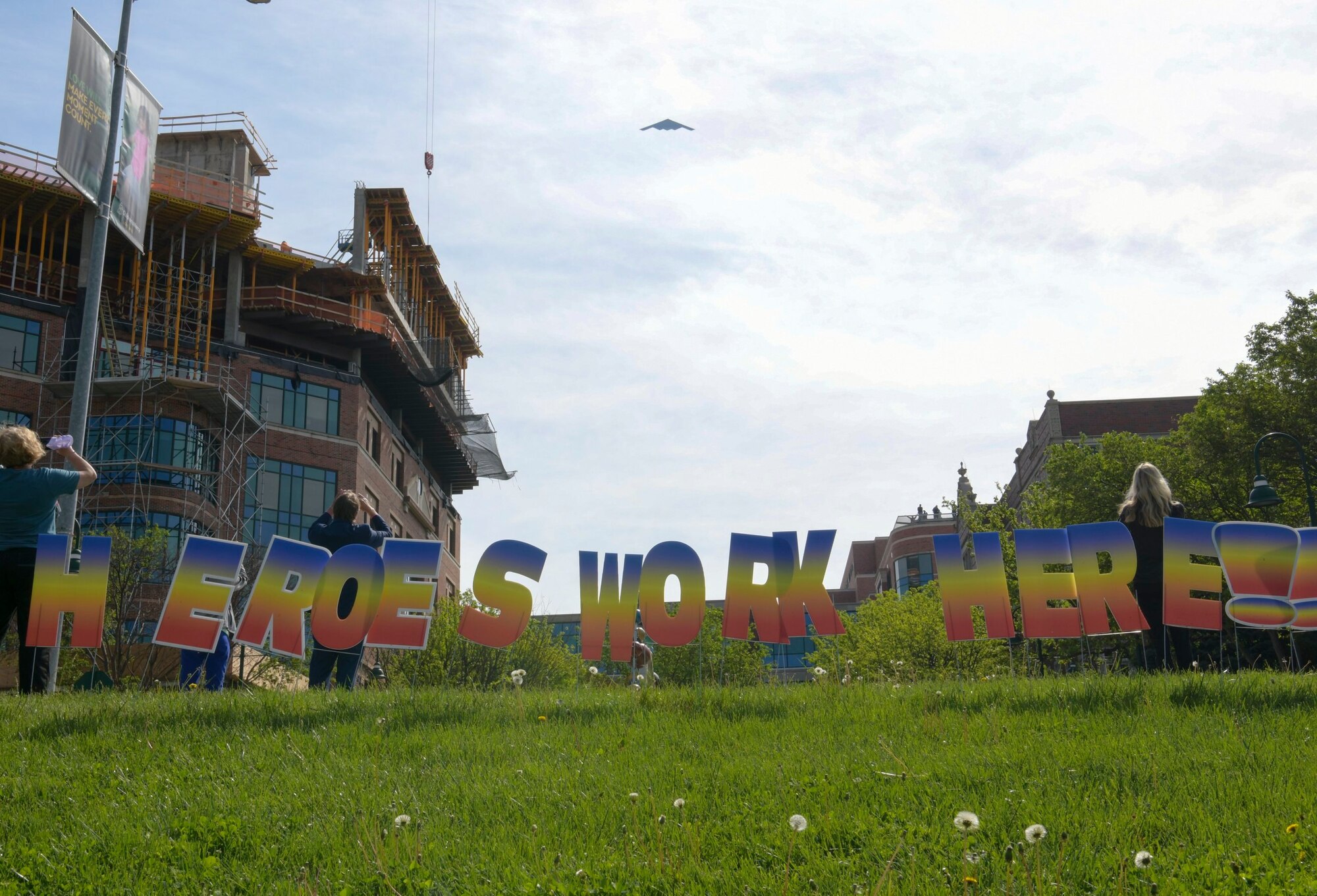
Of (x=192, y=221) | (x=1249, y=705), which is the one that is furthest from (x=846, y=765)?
(x=192, y=221)

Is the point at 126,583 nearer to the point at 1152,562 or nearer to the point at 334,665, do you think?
the point at 334,665

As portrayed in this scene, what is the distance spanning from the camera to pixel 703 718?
309 inches

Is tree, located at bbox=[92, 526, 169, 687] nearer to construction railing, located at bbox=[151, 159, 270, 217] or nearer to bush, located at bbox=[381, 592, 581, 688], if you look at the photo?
bush, located at bbox=[381, 592, 581, 688]

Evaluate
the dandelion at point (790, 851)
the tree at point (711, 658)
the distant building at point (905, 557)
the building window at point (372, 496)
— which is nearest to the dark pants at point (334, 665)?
the dandelion at point (790, 851)

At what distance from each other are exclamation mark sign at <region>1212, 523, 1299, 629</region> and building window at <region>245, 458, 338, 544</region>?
44946 millimetres

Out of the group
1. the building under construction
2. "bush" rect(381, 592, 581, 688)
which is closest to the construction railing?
the building under construction

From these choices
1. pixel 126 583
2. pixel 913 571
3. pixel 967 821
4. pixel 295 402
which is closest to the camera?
pixel 967 821

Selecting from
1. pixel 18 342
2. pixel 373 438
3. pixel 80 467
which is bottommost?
pixel 80 467

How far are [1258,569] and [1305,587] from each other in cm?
41

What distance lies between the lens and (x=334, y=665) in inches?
457

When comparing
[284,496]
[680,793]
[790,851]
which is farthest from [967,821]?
[284,496]

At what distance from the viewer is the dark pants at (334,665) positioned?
11469 millimetres

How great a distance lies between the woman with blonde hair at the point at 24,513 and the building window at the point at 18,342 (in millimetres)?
42386

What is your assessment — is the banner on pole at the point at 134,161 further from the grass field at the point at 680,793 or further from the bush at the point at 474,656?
the bush at the point at 474,656
